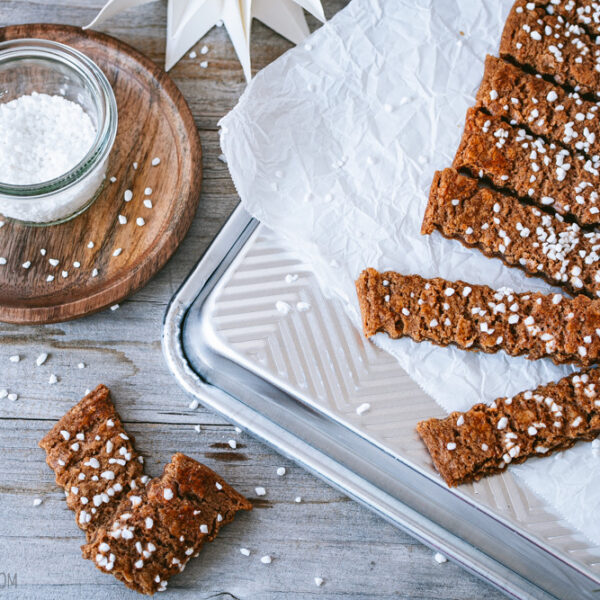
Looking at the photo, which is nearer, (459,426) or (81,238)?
(459,426)

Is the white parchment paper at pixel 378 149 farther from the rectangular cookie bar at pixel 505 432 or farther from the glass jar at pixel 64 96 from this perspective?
the glass jar at pixel 64 96

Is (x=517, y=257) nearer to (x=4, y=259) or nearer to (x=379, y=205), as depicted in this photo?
(x=379, y=205)

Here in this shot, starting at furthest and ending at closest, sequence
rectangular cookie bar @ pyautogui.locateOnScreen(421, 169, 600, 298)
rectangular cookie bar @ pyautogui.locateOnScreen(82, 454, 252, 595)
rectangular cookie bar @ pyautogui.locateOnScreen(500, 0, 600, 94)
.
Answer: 1. rectangular cookie bar @ pyautogui.locateOnScreen(500, 0, 600, 94)
2. rectangular cookie bar @ pyautogui.locateOnScreen(421, 169, 600, 298)
3. rectangular cookie bar @ pyautogui.locateOnScreen(82, 454, 252, 595)

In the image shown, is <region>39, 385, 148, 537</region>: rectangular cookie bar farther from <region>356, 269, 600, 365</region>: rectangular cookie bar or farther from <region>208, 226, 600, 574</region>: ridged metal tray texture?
<region>356, 269, 600, 365</region>: rectangular cookie bar

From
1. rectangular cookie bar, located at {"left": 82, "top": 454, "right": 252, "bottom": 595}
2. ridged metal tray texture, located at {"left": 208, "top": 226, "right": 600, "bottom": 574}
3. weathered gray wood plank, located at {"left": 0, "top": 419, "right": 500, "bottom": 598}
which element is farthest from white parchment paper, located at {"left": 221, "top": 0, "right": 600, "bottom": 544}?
rectangular cookie bar, located at {"left": 82, "top": 454, "right": 252, "bottom": 595}

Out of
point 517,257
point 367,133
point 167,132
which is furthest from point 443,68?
point 167,132

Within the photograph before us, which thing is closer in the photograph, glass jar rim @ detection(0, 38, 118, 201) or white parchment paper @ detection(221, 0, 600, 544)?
glass jar rim @ detection(0, 38, 118, 201)
